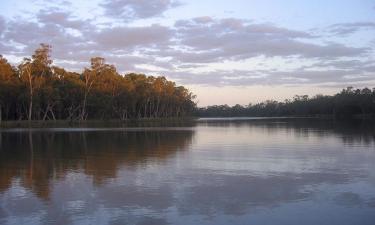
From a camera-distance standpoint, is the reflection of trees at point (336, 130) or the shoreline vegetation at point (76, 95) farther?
the shoreline vegetation at point (76, 95)

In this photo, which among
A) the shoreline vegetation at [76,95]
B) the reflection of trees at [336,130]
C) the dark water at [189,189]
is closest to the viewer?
the dark water at [189,189]

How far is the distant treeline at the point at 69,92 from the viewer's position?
74.7 meters

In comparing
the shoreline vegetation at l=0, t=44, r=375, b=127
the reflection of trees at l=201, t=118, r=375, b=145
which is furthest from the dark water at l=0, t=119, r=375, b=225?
the shoreline vegetation at l=0, t=44, r=375, b=127

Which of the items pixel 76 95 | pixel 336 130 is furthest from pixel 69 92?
pixel 336 130

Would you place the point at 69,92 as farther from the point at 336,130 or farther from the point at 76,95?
the point at 336,130

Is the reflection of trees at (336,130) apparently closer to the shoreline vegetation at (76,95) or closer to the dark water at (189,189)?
the dark water at (189,189)

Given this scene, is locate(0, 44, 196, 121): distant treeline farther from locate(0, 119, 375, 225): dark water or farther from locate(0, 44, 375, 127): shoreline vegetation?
locate(0, 119, 375, 225): dark water

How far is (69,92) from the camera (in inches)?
3297

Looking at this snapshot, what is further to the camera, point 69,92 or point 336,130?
point 69,92

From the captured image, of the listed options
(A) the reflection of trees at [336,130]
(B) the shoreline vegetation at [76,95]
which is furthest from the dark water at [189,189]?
(B) the shoreline vegetation at [76,95]

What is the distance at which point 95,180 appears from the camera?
47.0ft

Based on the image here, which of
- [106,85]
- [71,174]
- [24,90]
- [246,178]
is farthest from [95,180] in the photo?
[106,85]

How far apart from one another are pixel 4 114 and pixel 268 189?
7886 centimetres

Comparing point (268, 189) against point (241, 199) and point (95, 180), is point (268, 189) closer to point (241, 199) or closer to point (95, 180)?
point (241, 199)
